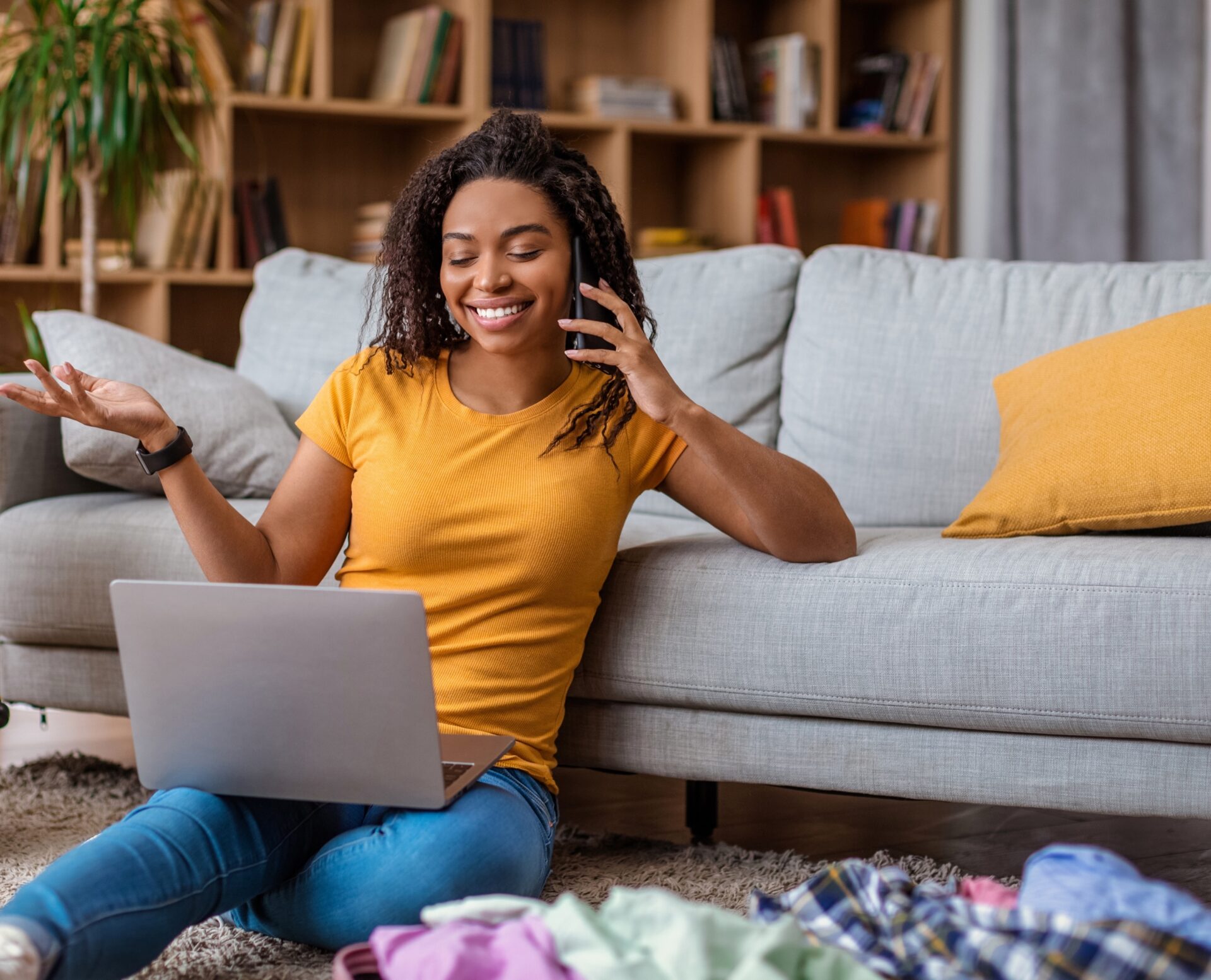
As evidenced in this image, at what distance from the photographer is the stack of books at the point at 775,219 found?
397cm

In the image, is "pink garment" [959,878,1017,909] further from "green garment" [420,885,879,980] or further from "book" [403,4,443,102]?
"book" [403,4,443,102]

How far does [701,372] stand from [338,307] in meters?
0.68

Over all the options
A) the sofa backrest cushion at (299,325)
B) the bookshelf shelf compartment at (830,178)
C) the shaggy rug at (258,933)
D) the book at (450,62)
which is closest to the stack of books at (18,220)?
the book at (450,62)

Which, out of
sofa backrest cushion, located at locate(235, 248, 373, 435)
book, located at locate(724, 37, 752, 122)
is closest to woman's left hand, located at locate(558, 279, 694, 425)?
sofa backrest cushion, located at locate(235, 248, 373, 435)

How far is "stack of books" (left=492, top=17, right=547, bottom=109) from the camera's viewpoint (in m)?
3.72

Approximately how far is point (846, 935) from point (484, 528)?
600 millimetres

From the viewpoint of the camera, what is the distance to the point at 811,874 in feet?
5.29

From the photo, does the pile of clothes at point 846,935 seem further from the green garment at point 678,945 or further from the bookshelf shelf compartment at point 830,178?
the bookshelf shelf compartment at point 830,178

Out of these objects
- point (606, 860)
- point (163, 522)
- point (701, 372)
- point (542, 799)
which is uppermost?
point (701, 372)

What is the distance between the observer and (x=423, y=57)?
3629 mm

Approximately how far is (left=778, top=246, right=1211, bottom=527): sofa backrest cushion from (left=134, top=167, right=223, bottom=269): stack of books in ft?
6.30

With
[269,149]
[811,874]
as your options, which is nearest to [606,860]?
[811,874]

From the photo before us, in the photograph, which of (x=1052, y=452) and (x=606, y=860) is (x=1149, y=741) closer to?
(x=1052, y=452)

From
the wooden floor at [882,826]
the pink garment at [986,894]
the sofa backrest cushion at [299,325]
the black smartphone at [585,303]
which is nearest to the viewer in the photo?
the pink garment at [986,894]
